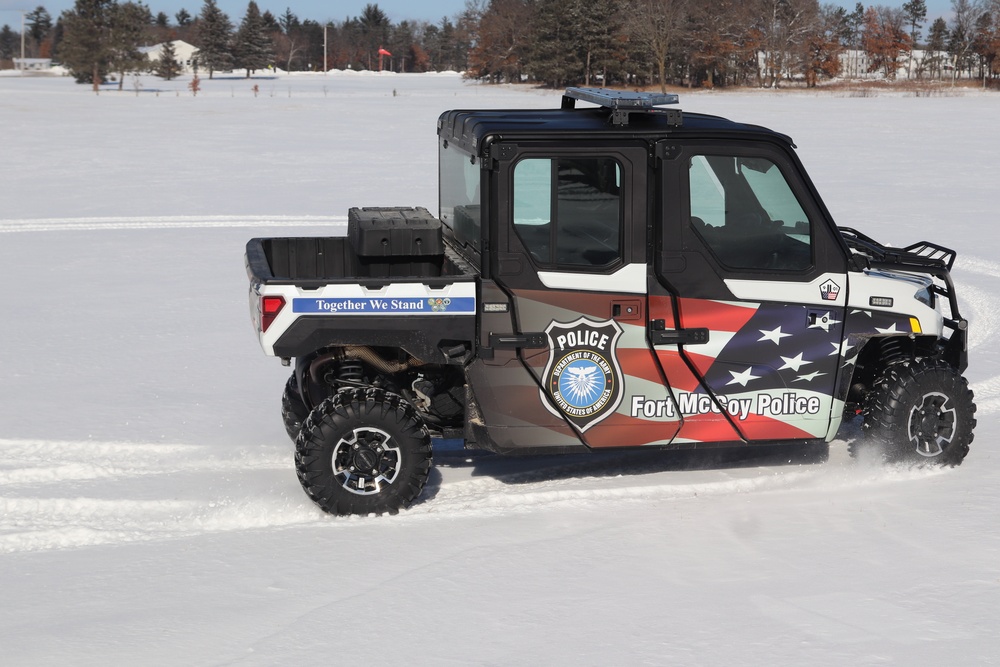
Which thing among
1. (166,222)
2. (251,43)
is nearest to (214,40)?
(251,43)

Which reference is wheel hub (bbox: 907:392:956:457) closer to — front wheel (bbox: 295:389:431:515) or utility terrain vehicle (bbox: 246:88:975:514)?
utility terrain vehicle (bbox: 246:88:975:514)

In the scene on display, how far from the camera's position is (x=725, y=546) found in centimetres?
515

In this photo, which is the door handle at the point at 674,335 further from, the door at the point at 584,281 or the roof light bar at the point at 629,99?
the roof light bar at the point at 629,99

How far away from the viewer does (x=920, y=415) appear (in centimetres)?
602

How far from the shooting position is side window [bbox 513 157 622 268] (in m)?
5.25

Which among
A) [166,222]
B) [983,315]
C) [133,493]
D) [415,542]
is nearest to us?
[415,542]

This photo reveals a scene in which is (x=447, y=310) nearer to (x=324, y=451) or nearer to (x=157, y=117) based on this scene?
(x=324, y=451)

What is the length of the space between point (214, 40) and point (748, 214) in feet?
324

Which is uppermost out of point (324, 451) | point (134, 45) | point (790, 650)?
point (134, 45)

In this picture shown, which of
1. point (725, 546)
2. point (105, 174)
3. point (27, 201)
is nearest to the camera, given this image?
point (725, 546)

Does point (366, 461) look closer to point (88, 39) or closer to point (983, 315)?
point (983, 315)

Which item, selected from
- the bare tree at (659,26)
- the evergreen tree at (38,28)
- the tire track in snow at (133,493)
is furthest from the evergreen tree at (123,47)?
the evergreen tree at (38,28)

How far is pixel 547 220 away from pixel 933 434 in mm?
2487

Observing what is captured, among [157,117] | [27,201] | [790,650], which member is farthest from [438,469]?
[157,117]
